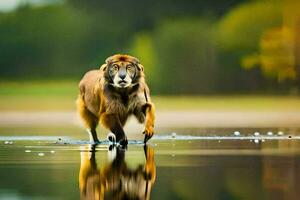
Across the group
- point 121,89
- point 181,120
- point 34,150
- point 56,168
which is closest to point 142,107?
point 121,89

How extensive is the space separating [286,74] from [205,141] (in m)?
5.69

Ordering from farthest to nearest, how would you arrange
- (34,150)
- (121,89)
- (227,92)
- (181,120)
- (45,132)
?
1. (227,92)
2. (181,120)
3. (45,132)
4. (121,89)
5. (34,150)

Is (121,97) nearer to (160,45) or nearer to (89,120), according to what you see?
(89,120)

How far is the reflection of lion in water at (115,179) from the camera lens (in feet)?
16.4

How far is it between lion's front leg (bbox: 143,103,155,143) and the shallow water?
0.30 ft

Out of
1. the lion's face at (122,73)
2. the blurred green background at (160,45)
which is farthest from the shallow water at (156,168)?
the blurred green background at (160,45)

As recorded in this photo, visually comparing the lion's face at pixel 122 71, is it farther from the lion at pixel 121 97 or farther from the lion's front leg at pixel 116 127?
the lion's front leg at pixel 116 127

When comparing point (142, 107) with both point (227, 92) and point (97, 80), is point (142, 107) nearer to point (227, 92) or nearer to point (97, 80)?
point (97, 80)

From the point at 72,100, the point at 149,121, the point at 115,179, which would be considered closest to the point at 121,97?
the point at 149,121

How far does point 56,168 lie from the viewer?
6488 millimetres

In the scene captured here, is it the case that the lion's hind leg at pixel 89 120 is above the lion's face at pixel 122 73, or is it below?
below

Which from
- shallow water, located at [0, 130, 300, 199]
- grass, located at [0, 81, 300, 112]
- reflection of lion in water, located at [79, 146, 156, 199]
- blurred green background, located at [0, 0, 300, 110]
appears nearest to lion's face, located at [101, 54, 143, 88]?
shallow water, located at [0, 130, 300, 199]

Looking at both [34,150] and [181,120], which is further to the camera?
[181,120]

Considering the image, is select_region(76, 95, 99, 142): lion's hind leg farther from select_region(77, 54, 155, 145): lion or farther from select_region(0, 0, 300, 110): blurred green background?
select_region(0, 0, 300, 110): blurred green background
